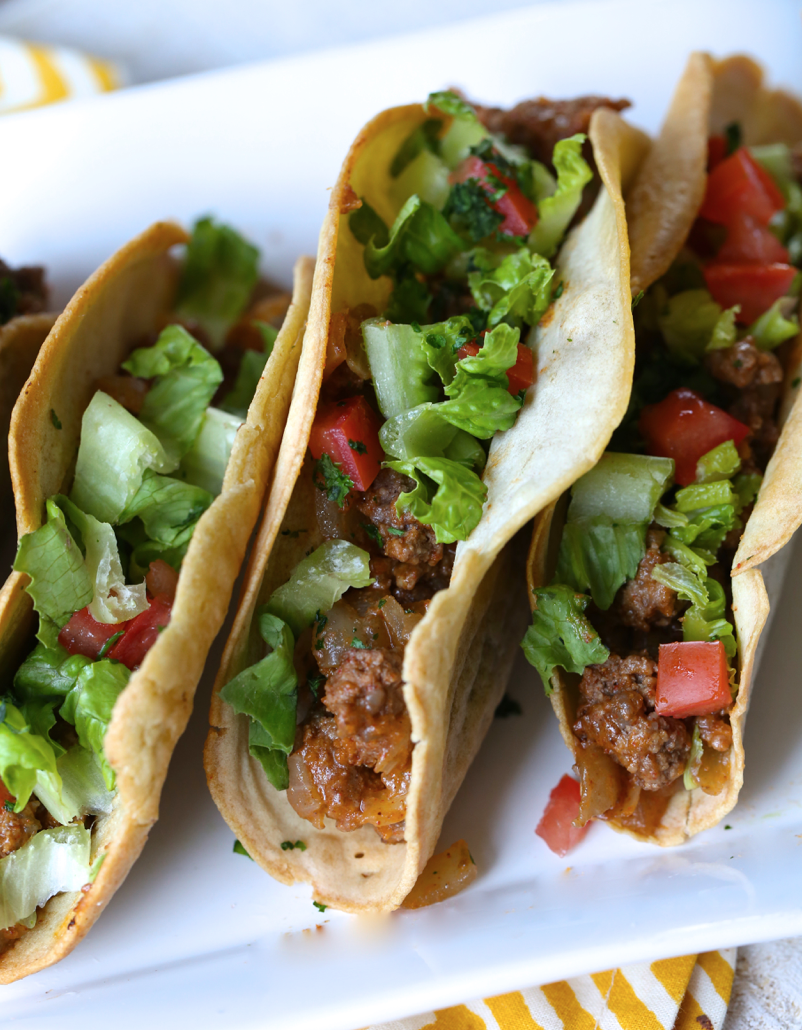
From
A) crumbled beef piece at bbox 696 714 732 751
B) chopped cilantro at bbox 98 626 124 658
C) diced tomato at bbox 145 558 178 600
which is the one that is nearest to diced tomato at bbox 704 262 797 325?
crumbled beef piece at bbox 696 714 732 751

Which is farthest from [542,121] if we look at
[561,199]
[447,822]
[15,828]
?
[15,828]

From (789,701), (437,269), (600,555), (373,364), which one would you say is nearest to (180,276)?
(437,269)

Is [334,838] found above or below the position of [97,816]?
below

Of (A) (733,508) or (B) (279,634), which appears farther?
(A) (733,508)

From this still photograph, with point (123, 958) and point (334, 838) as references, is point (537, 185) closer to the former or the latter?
point (334, 838)

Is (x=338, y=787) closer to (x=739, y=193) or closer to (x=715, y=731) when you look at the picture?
(x=715, y=731)

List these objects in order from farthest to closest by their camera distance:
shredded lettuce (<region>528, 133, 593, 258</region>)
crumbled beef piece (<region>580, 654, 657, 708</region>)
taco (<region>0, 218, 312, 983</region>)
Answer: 1. shredded lettuce (<region>528, 133, 593, 258</region>)
2. crumbled beef piece (<region>580, 654, 657, 708</region>)
3. taco (<region>0, 218, 312, 983</region>)

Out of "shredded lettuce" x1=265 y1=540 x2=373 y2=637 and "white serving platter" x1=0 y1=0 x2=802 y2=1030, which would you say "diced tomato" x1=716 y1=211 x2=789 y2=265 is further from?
"shredded lettuce" x1=265 y1=540 x2=373 y2=637
